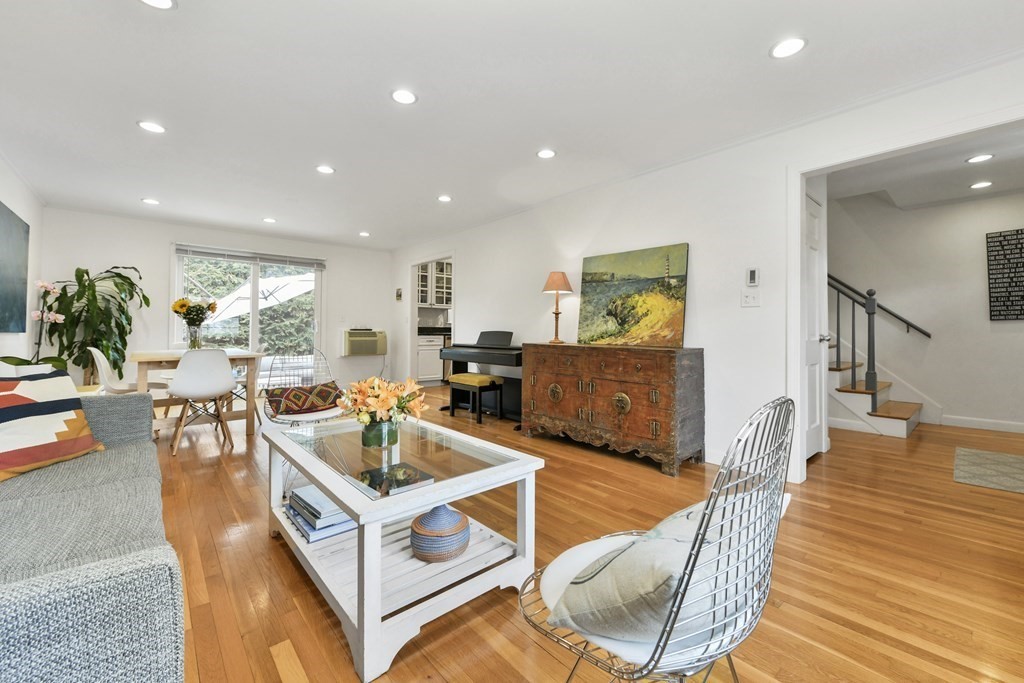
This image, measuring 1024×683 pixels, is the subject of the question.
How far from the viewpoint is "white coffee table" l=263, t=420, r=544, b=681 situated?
123 cm

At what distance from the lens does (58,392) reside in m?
1.86

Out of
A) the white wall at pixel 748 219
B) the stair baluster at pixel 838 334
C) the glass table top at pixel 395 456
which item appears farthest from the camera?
the stair baluster at pixel 838 334

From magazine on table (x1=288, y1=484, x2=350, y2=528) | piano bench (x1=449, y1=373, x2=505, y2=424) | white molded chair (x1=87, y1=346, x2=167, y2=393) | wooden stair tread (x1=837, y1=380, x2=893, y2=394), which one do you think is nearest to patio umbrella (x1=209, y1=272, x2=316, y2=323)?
white molded chair (x1=87, y1=346, x2=167, y2=393)

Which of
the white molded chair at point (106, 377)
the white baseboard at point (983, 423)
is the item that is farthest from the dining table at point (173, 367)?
the white baseboard at point (983, 423)

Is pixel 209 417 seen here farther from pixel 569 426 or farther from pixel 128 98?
pixel 569 426

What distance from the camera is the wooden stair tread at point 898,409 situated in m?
3.88

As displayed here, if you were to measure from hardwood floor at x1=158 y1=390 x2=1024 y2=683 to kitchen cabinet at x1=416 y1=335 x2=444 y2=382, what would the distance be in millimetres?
4023

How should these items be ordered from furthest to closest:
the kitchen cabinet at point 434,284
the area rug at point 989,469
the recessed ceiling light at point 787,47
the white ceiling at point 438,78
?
1. the kitchen cabinet at point 434,284
2. the area rug at point 989,469
3. the recessed ceiling light at point 787,47
4. the white ceiling at point 438,78

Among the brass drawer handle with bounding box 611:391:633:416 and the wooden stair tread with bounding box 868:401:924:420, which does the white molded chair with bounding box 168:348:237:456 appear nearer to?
the brass drawer handle with bounding box 611:391:633:416

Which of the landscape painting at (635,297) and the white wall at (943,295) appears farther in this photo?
the white wall at (943,295)

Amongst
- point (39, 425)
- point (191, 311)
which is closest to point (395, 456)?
point (39, 425)

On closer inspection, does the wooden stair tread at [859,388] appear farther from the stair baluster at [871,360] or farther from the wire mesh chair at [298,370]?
Result: the wire mesh chair at [298,370]

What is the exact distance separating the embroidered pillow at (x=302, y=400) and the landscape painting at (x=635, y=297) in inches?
87.5

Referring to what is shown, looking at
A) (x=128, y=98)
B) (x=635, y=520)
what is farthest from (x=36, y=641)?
(x=128, y=98)
